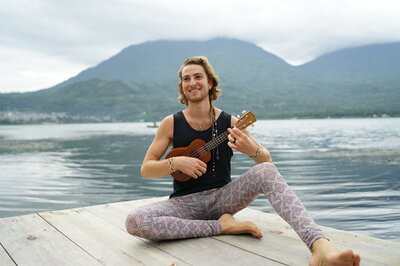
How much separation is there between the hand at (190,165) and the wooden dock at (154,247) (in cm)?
61

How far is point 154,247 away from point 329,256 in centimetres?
147

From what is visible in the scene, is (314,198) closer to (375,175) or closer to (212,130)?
(375,175)

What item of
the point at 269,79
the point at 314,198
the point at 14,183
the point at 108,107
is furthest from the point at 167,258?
the point at 269,79

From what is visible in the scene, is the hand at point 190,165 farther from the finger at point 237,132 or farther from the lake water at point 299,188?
the lake water at point 299,188

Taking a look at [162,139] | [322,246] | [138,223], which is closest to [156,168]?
[162,139]

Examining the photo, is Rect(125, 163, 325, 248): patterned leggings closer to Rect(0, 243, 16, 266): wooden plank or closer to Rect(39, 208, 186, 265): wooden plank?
Rect(39, 208, 186, 265): wooden plank

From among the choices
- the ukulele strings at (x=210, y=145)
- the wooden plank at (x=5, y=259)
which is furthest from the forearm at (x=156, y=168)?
the wooden plank at (x=5, y=259)

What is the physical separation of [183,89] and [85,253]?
1.63 m

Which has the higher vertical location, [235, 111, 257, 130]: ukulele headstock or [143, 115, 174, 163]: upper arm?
[235, 111, 257, 130]: ukulele headstock

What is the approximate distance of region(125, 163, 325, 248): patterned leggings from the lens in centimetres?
277

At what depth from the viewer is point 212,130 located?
338 centimetres

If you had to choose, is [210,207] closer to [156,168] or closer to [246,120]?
[156,168]

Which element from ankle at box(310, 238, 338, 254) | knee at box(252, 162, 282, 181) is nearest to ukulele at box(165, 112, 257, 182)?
knee at box(252, 162, 282, 181)

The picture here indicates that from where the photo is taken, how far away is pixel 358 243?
10.1ft
